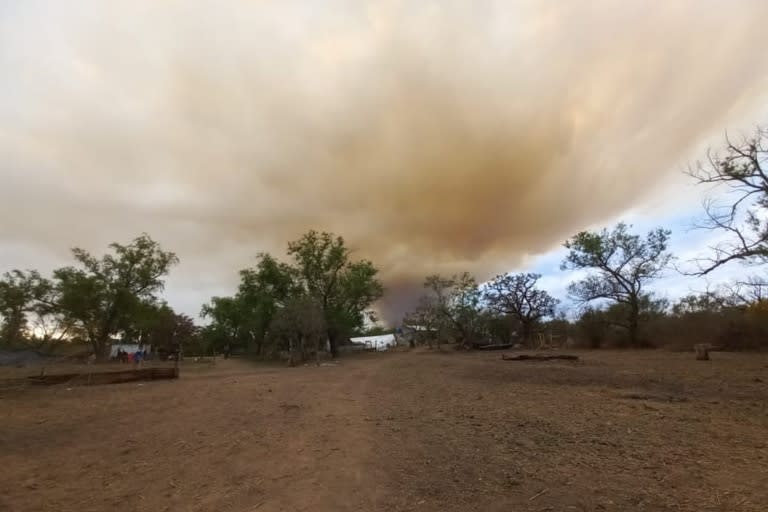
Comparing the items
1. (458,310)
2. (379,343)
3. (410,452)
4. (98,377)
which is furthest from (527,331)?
(379,343)

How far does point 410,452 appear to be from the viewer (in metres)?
6.14

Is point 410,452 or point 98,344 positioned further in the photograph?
point 98,344

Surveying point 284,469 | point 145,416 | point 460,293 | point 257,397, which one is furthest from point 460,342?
point 284,469

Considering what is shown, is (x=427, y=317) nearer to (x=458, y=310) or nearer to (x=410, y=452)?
(x=458, y=310)

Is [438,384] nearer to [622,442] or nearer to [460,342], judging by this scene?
[622,442]

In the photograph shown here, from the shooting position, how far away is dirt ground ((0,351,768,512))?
177 inches

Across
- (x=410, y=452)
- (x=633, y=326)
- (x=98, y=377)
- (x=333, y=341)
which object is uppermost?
(x=633, y=326)

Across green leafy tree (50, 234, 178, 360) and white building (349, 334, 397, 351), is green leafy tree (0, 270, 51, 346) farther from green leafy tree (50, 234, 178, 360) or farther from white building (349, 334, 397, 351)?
white building (349, 334, 397, 351)

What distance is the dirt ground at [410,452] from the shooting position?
449 centimetres

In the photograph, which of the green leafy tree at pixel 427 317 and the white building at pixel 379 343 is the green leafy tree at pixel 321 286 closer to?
the green leafy tree at pixel 427 317

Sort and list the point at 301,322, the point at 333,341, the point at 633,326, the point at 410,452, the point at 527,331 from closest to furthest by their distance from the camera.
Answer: the point at 410,452 → the point at 301,322 → the point at 633,326 → the point at 527,331 → the point at 333,341

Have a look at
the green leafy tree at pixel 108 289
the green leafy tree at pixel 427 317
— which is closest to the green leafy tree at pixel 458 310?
the green leafy tree at pixel 427 317

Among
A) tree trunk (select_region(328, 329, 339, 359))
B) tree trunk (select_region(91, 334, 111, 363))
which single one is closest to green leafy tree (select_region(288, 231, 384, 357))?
tree trunk (select_region(328, 329, 339, 359))

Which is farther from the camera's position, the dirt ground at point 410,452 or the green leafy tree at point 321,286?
the green leafy tree at point 321,286
